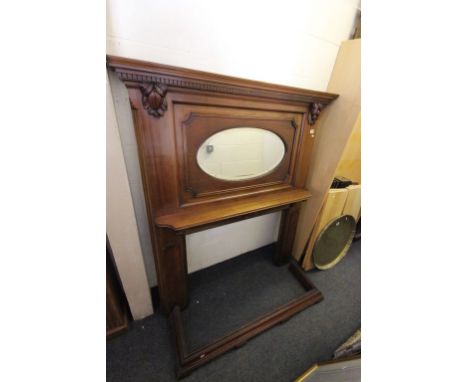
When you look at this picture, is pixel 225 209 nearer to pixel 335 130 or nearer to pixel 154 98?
pixel 154 98

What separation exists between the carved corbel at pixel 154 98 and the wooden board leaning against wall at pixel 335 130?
107 cm

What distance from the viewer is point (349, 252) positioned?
1.88 metres

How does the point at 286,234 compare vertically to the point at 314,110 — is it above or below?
below

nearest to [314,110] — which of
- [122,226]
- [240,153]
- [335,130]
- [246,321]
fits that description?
[335,130]

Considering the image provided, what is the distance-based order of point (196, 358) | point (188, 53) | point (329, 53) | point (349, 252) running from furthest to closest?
1. point (349, 252)
2. point (329, 53)
3. point (196, 358)
4. point (188, 53)

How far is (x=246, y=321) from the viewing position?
119 centimetres

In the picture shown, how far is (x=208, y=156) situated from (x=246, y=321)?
1141mm

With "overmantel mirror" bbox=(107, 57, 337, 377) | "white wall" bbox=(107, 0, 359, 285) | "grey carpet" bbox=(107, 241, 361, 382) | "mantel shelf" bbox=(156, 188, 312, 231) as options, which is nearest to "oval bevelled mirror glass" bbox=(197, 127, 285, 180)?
"overmantel mirror" bbox=(107, 57, 337, 377)
